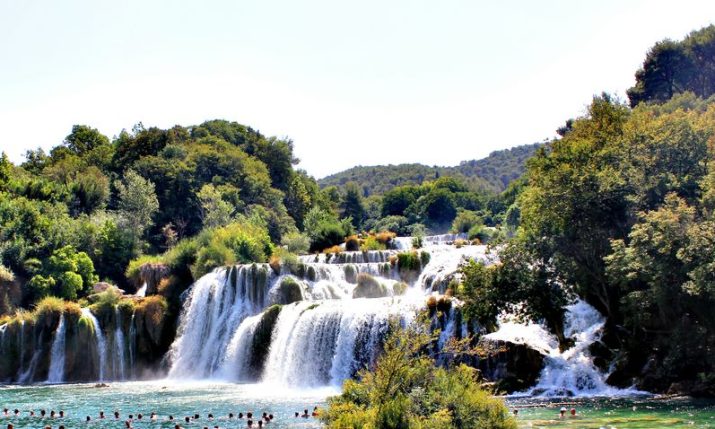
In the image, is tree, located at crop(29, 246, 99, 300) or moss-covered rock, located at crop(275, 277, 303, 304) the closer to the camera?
moss-covered rock, located at crop(275, 277, 303, 304)

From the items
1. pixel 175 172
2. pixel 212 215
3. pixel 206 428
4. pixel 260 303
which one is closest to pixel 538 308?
pixel 206 428

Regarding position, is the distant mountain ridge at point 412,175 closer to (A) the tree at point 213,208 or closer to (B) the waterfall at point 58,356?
(A) the tree at point 213,208

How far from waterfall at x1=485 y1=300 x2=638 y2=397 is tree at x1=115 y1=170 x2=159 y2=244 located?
35.6 meters

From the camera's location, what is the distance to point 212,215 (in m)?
63.9

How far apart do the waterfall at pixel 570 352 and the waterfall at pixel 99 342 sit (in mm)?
23470

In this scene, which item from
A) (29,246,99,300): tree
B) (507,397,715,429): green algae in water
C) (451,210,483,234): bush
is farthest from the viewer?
(451,210,483,234): bush

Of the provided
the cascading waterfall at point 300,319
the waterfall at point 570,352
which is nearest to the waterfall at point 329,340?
the cascading waterfall at point 300,319

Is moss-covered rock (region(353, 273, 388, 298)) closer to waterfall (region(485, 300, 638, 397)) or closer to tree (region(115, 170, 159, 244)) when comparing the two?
waterfall (region(485, 300, 638, 397))

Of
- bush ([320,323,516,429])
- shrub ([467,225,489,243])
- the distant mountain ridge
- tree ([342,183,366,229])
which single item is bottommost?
bush ([320,323,516,429])

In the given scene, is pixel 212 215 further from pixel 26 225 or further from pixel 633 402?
pixel 633 402

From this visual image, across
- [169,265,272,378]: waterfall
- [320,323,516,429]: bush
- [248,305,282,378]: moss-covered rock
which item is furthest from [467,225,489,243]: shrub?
[320,323,516,429]: bush

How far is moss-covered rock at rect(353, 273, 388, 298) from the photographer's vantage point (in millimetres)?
45531

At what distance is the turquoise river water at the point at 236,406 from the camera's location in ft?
80.5

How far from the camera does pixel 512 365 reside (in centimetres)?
3322
